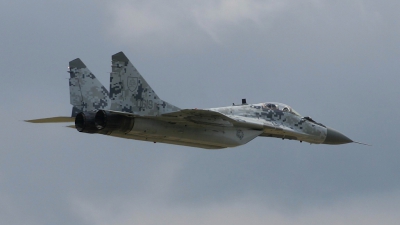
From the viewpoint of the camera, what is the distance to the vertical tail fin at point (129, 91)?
3697 centimetres

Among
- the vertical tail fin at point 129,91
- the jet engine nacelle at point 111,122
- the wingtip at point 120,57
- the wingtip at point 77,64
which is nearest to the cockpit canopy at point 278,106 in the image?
the vertical tail fin at point 129,91

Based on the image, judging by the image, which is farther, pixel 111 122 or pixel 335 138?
pixel 335 138

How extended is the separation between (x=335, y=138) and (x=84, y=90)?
12357mm

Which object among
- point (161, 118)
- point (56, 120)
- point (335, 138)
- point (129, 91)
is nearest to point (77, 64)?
point (56, 120)

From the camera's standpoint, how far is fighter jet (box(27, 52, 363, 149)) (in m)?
37.1

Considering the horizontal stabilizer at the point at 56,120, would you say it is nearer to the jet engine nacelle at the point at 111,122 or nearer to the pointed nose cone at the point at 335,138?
the jet engine nacelle at the point at 111,122

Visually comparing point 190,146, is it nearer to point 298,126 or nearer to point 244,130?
point 244,130

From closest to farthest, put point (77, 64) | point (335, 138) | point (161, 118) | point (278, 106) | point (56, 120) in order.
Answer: point (161, 118) → point (56, 120) → point (77, 64) → point (278, 106) → point (335, 138)

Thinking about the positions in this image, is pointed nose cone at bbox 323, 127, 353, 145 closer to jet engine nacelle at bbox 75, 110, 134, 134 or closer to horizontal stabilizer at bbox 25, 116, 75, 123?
jet engine nacelle at bbox 75, 110, 134, 134

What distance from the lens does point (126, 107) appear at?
1459 inches

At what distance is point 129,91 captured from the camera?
37.1 m

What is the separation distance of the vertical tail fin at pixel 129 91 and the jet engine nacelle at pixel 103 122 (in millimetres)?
464

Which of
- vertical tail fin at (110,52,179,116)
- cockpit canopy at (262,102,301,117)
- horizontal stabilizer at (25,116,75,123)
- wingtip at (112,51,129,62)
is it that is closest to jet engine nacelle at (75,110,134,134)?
vertical tail fin at (110,52,179,116)

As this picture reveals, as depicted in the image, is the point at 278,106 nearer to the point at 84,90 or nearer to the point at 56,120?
the point at 84,90
